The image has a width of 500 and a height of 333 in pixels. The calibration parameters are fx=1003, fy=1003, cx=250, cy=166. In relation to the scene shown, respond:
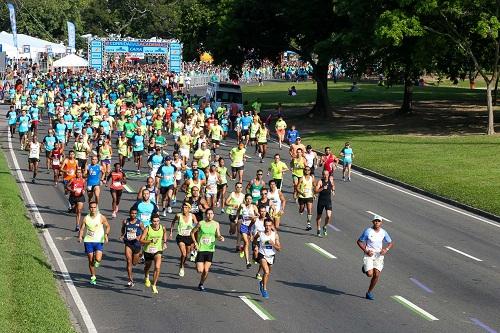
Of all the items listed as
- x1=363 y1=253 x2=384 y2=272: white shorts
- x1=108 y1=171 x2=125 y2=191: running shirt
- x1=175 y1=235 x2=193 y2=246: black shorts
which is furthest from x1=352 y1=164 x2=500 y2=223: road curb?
x1=175 y1=235 x2=193 y2=246: black shorts

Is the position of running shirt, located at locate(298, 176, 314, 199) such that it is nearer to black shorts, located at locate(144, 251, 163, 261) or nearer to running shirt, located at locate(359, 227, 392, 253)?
running shirt, located at locate(359, 227, 392, 253)

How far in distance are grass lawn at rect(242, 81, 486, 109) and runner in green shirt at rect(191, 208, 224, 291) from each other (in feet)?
172

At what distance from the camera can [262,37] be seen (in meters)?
61.4

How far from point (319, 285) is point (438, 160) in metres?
20.9

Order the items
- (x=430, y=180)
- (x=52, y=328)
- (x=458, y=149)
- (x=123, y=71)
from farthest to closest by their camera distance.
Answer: (x=123, y=71)
(x=458, y=149)
(x=430, y=180)
(x=52, y=328)

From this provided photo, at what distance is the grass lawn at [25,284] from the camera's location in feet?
47.9

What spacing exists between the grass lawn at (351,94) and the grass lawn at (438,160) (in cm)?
2468

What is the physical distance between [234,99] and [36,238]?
114 ft

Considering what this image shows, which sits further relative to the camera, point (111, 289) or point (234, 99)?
point (234, 99)

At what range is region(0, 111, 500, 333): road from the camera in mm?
16234

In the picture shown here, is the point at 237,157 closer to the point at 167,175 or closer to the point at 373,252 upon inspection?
the point at 167,175

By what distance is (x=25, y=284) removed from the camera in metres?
17.1

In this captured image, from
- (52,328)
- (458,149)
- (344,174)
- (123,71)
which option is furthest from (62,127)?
(123,71)

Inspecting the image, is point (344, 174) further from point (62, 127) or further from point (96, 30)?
point (96, 30)
